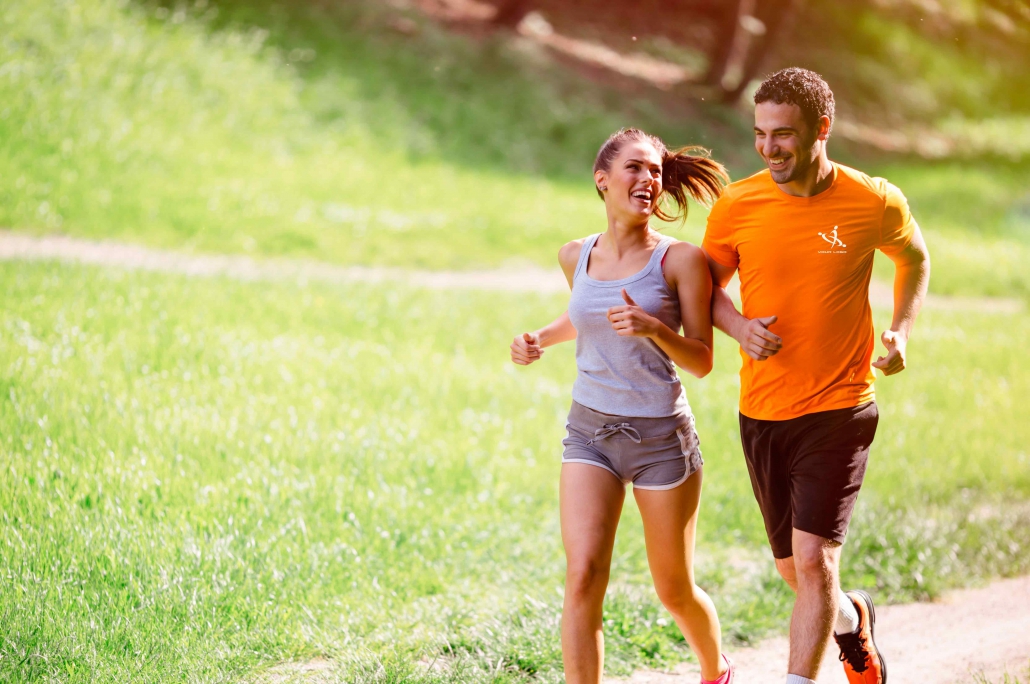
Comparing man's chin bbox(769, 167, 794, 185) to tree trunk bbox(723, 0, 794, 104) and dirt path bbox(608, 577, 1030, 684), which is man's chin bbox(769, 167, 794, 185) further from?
tree trunk bbox(723, 0, 794, 104)

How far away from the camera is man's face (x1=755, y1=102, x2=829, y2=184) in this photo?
13.0ft

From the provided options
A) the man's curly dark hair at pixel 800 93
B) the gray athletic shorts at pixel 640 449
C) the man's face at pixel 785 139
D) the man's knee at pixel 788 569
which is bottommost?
the man's knee at pixel 788 569

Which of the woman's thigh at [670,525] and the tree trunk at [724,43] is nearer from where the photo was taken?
the woman's thigh at [670,525]

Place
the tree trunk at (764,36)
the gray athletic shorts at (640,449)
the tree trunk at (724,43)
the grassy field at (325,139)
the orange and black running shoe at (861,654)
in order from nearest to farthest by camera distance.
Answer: the gray athletic shorts at (640,449)
the orange and black running shoe at (861,654)
the grassy field at (325,139)
the tree trunk at (764,36)
the tree trunk at (724,43)

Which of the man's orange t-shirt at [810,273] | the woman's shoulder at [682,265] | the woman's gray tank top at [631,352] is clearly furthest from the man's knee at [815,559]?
the woman's shoulder at [682,265]

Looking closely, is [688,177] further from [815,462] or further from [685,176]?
[815,462]

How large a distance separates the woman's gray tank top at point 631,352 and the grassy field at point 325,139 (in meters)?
10.1

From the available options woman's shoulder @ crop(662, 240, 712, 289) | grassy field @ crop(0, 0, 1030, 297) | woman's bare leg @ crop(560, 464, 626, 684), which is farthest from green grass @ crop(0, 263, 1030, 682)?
grassy field @ crop(0, 0, 1030, 297)

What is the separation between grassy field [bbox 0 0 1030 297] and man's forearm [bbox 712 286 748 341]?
33.5 ft

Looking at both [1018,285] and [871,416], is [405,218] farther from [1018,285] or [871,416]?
[871,416]

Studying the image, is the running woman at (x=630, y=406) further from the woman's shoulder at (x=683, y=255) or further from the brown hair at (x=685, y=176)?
the brown hair at (x=685, y=176)

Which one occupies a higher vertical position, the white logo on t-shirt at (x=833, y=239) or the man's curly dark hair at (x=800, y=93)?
the man's curly dark hair at (x=800, y=93)

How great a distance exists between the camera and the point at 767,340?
3.98 m

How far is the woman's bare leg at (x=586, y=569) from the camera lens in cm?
389
